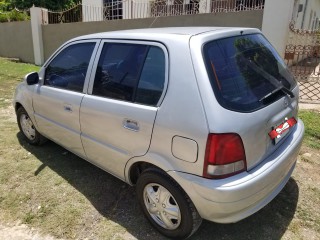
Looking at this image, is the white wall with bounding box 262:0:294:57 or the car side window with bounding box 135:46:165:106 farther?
the white wall with bounding box 262:0:294:57

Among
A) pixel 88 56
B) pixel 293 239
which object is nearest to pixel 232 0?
pixel 88 56

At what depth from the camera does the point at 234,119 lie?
7.26 feet

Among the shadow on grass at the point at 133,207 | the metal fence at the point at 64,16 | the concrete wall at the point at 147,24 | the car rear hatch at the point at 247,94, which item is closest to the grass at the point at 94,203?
the shadow on grass at the point at 133,207

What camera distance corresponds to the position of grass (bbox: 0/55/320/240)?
285 centimetres

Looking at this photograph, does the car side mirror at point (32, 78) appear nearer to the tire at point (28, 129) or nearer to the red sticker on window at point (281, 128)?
the tire at point (28, 129)

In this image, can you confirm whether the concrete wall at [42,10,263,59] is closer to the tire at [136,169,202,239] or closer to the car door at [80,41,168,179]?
the car door at [80,41,168,179]

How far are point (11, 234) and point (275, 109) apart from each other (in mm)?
2634

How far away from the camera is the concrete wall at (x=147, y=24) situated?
26.5 feet

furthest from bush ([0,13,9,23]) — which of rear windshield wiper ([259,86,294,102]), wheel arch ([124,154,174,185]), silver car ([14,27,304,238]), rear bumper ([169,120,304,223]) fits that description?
rear bumper ([169,120,304,223])

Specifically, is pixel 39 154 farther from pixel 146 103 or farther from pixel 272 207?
pixel 272 207

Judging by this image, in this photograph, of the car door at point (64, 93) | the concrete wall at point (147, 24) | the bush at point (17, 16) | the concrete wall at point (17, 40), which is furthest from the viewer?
the bush at point (17, 16)

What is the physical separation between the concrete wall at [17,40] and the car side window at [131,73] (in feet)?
42.3

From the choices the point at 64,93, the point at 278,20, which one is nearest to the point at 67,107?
the point at 64,93

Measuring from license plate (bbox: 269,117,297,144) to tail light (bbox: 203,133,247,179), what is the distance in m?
0.41
